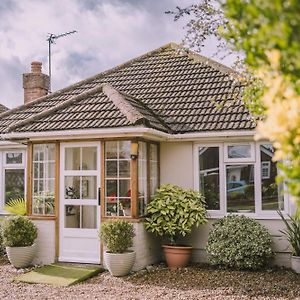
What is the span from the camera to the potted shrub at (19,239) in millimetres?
10961

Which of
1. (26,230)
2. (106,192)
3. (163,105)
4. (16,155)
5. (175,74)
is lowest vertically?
(26,230)

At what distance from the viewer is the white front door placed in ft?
36.5

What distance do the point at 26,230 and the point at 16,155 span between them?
3.44 m

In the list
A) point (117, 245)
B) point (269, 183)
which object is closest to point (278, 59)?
point (117, 245)

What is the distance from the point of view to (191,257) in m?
11.8

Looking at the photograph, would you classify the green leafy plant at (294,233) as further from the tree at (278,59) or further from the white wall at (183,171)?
the tree at (278,59)

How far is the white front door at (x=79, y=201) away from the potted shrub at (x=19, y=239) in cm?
71

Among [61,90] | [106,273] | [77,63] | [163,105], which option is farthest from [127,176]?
[77,63]

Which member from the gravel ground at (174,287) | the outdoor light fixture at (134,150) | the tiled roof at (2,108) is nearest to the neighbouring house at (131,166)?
the outdoor light fixture at (134,150)

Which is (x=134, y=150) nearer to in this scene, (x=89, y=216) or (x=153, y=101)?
(x=89, y=216)

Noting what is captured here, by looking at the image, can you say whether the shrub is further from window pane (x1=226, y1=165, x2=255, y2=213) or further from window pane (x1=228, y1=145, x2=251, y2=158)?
window pane (x1=228, y1=145, x2=251, y2=158)

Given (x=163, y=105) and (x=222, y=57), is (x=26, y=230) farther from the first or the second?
(x=222, y=57)

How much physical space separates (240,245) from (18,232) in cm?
486

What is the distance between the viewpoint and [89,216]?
1126 cm
